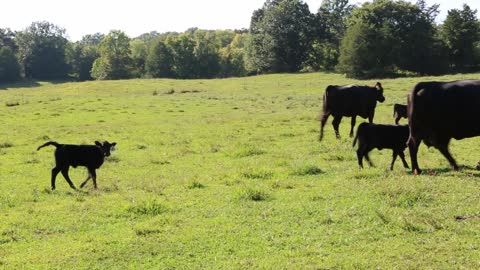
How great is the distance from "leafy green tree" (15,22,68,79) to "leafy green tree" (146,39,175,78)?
1276 inches

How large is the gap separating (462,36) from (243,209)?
74307 mm

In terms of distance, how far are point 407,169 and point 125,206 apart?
753cm

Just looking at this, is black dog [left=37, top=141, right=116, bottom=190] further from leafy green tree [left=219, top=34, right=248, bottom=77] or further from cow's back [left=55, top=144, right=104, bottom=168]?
leafy green tree [left=219, top=34, right=248, bottom=77]

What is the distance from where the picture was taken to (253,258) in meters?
7.52

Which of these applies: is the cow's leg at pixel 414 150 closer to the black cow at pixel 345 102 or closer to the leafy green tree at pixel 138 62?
the black cow at pixel 345 102

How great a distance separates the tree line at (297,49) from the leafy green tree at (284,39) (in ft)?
0.63

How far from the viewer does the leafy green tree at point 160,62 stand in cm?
10356

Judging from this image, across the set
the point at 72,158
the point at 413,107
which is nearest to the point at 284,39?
the point at 413,107

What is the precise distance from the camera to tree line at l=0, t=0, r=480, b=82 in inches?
2869

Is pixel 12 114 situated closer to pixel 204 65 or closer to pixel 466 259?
pixel 466 259

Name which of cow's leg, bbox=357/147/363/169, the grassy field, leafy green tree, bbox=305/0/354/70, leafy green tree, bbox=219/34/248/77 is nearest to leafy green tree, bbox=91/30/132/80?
leafy green tree, bbox=219/34/248/77

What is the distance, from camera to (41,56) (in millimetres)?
126688

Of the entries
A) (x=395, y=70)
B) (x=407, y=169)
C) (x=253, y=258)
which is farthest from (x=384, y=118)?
(x=395, y=70)

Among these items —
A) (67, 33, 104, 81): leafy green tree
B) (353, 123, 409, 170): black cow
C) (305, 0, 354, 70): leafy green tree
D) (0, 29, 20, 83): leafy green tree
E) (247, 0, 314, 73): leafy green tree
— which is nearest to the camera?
(353, 123, 409, 170): black cow
